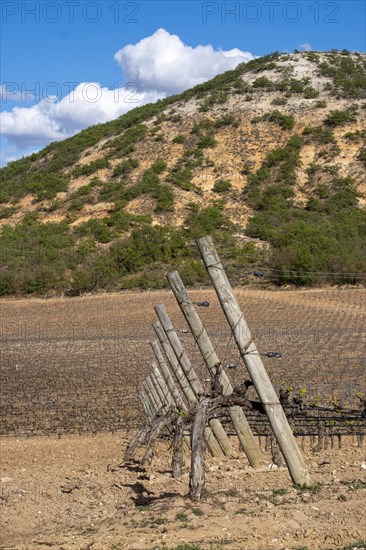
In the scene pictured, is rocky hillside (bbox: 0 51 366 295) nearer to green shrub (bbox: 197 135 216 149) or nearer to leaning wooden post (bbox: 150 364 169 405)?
green shrub (bbox: 197 135 216 149)

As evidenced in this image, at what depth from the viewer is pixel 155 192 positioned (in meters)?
47.9

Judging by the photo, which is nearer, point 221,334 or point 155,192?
point 221,334

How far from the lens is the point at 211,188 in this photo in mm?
48969

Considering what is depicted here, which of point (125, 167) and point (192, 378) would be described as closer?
point (192, 378)

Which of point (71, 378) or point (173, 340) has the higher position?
point (173, 340)

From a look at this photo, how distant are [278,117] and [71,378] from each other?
38.4m

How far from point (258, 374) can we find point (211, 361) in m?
2.25

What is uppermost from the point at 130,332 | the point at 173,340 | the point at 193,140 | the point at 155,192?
the point at 193,140

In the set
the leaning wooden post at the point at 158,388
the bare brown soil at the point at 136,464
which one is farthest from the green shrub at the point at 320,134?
the leaning wooden post at the point at 158,388

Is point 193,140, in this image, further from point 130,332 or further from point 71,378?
point 71,378

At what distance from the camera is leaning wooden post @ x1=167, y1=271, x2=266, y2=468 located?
32.0 feet

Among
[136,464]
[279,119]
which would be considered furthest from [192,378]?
[279,119]

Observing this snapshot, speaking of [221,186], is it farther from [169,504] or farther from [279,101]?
[169,504]

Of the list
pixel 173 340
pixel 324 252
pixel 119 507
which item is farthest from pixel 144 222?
pixel 119 507
